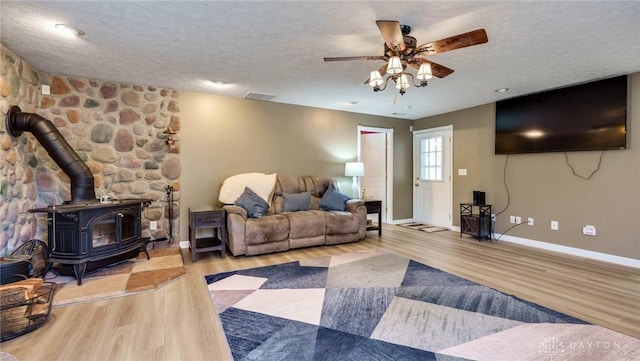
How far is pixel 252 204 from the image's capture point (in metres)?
4.15

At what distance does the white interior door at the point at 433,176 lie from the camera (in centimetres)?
588

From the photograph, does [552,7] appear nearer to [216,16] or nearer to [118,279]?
[216,16]

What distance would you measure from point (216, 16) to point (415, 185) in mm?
5404

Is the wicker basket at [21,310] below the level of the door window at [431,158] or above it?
below

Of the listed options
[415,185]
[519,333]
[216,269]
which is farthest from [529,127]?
[216,269]

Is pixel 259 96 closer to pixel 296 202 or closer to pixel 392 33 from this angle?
pixel 296 202

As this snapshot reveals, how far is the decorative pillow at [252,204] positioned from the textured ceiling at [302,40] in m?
1.53

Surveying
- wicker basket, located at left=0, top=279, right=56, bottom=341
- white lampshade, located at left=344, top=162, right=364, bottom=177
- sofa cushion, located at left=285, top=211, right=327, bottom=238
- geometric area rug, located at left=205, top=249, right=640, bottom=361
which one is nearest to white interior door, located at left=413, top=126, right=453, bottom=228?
white lampshade, located at left=344, top=162, right=364, bottom=177

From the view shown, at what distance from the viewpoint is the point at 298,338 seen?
2.03 meters

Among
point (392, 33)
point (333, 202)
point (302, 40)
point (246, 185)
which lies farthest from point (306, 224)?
point (392, 33)

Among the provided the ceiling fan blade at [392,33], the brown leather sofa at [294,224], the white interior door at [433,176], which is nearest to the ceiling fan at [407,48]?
the ceiling fan blade at [392,33]

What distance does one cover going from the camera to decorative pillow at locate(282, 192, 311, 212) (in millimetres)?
4641

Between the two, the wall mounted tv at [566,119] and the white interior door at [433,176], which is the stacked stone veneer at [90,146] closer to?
the white interior door at [433,176]

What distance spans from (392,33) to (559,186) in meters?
3.76
